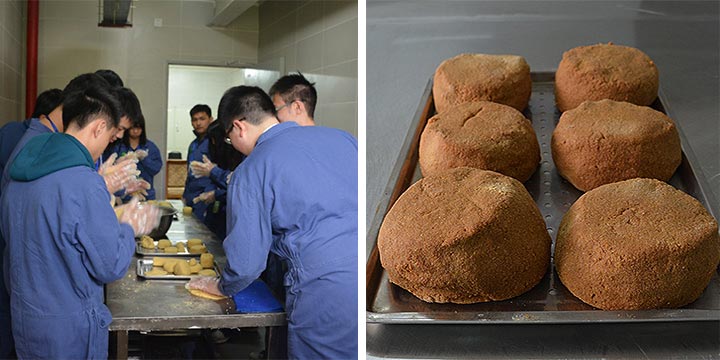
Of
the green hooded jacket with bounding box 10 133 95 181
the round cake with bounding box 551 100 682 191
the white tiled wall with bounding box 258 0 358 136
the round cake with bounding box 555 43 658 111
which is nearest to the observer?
the green hooded jacket with bounding box 10 133 95 181

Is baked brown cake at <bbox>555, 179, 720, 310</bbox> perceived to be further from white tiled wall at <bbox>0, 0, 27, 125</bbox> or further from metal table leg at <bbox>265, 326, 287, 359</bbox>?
white tiled wall at <bbox>0, 0, 27, 125</bbox>

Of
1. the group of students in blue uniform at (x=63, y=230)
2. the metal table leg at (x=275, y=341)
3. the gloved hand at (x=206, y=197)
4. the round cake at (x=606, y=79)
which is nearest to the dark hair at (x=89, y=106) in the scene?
the group of students in blue uniform at (x=63, y=230)

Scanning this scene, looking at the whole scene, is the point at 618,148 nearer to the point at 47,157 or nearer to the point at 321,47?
the point at 321,47

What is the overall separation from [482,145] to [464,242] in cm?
25

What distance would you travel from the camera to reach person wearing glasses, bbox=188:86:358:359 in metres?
0.68

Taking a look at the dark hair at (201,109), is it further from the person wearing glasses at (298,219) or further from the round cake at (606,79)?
the round cake at (606,79)

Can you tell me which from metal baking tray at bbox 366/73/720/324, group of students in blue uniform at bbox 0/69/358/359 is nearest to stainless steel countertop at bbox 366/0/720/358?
metal baking tray at bbox 366/73/720/324

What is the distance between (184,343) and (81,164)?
7.5 inches

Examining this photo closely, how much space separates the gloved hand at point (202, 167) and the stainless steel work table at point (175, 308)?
0.11 ft

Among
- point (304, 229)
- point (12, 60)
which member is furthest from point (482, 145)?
point (12, 60)

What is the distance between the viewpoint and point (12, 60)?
2.04 feet

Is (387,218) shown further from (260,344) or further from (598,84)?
(598,84)

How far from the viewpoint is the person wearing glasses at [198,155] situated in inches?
26.4

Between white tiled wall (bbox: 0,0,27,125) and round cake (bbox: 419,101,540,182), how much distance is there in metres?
0.55
